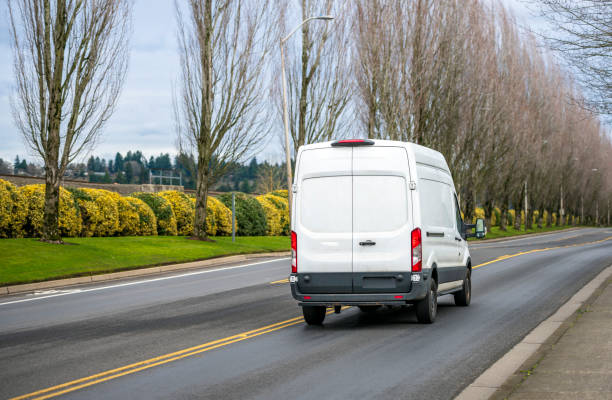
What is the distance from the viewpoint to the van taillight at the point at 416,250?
438 inches

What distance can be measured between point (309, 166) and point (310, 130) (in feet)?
88.6

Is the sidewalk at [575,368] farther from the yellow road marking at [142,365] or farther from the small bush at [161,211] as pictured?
the small bush at [161,211]

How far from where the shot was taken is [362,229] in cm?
1134

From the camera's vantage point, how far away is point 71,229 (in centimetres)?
2884

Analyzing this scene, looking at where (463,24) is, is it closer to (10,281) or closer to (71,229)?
(71,229)

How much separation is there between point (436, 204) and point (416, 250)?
169 cm

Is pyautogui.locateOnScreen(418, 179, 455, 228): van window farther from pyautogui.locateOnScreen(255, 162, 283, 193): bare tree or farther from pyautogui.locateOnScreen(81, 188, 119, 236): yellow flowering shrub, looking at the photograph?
pyautogui.locateOnScreen(255, 162, 283, 193): bare tree

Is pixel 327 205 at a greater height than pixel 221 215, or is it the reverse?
pixel 327 205

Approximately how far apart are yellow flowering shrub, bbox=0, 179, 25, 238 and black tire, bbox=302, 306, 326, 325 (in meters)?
17.0

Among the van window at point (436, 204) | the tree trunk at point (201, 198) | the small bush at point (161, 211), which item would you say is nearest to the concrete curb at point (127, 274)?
the tree trunk at point (201, 198)

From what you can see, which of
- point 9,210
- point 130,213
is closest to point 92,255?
point 9,210

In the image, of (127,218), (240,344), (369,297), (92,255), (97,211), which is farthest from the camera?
(127,218)

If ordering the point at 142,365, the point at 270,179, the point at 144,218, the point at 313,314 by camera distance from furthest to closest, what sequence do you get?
1. the point at 270,179
2. the point at 144,218
3. the point at 313,314
4. the point at 142,365

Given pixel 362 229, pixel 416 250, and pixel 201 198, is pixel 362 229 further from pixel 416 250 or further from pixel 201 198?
pixel 201 198
